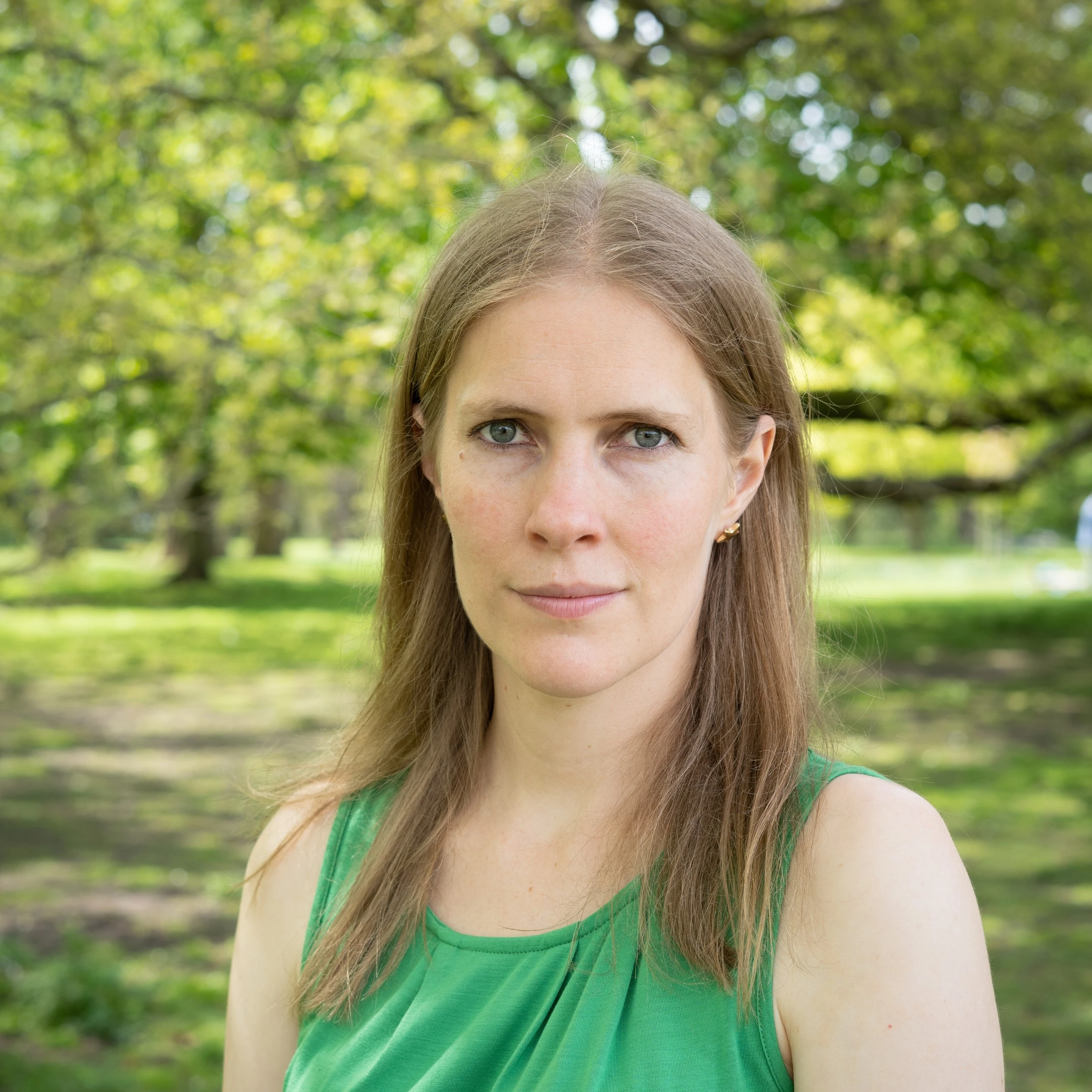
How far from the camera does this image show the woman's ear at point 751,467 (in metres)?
1.99

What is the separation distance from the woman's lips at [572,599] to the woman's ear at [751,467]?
0.27 metres

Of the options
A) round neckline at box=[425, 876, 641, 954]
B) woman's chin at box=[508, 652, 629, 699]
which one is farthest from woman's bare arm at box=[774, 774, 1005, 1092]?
woman's chin at box=[508, 652, 629, 699]

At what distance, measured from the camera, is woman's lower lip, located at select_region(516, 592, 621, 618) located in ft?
5.91

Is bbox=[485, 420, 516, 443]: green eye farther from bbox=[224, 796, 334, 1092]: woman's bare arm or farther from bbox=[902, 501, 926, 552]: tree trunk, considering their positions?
bbox=[902, 501, 926, 552]: tree trunk

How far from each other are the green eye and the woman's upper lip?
0.22 meters

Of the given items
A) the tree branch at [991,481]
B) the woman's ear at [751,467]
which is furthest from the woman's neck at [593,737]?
the tree branch at [991,481]

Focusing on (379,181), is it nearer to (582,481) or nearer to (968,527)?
(582,481)

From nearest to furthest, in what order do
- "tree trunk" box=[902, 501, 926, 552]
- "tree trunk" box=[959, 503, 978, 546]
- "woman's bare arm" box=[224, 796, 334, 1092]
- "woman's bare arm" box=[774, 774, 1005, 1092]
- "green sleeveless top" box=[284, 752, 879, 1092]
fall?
"woman's bare arm" box=[774, 774, 1005, 1092], "green sleeveless top" box=[284, 752, 879, 1092], "woman's bare arm" box=[224, 796, 334, 1092], "tree trunk" box=[902, 501, 926, 552], "tree trunk" box=[959, 503, 978, 546]

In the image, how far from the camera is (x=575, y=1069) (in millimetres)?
1666

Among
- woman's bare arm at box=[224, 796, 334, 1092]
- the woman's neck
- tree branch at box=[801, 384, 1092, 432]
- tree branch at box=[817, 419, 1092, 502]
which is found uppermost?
tree branch at box=[801, 384, 1092, 432]

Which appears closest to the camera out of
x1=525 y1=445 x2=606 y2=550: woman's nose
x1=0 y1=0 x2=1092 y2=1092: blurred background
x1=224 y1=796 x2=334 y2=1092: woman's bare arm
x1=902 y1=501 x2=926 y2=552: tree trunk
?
x1=525 y1=445 x2=606 y2=550: woman's nose

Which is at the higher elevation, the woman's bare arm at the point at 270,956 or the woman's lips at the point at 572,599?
the woman's lips at the point at 572,599

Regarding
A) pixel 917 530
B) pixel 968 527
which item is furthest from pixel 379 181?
pixel 968 527

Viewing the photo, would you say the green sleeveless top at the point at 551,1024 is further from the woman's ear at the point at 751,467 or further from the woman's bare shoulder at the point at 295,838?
the woman's ear at the point at 751,467
